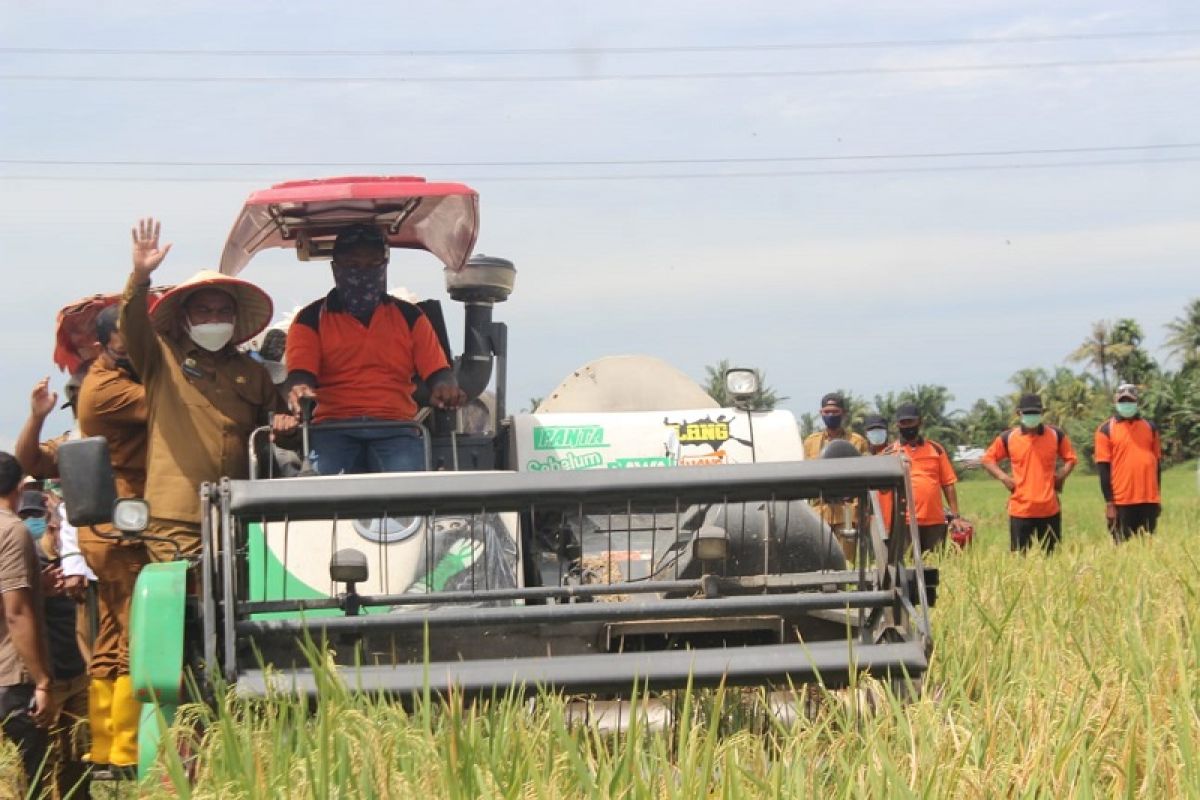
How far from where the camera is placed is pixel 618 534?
7.44m

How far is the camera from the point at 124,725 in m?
6.96

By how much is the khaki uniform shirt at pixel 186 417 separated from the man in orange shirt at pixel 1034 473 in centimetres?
796

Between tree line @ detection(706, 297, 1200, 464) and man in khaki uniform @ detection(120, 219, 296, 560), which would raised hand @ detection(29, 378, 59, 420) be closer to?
man in khaki uniform @ detection(120, 219, 296, 560)

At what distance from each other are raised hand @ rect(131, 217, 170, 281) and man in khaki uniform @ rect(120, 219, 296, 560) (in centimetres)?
20

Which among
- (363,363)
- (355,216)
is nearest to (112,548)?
(363,363)

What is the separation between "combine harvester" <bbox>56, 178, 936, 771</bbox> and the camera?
17.2ft

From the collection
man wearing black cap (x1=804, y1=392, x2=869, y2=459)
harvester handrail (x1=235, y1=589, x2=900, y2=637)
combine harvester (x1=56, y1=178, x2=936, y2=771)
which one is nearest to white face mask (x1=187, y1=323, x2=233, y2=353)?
combine harvester (x1=56, y1=178, x2=936, y2=771)

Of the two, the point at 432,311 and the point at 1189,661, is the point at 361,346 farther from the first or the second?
the point at 1189,661

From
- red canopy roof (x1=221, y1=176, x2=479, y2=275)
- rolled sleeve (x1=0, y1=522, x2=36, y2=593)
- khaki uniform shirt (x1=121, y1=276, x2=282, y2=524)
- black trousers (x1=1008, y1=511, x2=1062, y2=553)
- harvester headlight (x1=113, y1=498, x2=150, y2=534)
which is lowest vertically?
black trousers (x1=1008, y1=511, x2=1062, y2=553)

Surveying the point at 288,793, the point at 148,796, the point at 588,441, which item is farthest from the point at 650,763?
the point at 588,441

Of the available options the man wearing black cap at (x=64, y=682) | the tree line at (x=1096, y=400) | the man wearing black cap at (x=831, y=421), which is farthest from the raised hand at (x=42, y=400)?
the tree line at (x=1096, y=400)

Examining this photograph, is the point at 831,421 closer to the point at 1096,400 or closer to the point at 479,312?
the point at 479,312

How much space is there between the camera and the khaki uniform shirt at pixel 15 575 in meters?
6.68

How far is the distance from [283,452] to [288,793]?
3.50m
